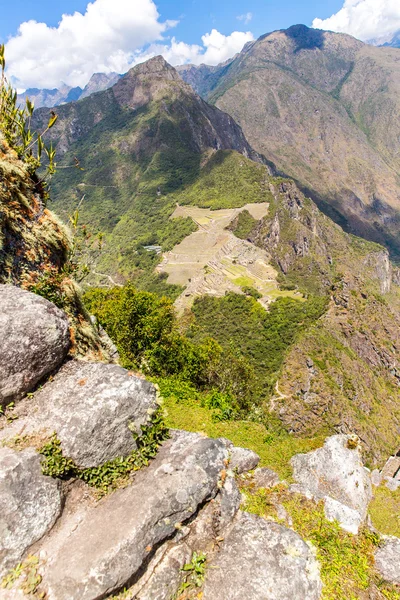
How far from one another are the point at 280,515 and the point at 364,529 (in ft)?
7.30

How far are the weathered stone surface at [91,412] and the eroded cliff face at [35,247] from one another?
54.6 inches

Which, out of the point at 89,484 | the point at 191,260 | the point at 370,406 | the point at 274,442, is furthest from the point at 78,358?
the point at 191,260

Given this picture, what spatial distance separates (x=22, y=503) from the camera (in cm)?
592

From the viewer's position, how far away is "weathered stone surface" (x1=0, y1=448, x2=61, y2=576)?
5.55 metres

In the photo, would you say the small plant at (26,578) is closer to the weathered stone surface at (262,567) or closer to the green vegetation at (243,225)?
the weathered stone surface at (262,567)

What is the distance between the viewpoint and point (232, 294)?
78625 millimetres

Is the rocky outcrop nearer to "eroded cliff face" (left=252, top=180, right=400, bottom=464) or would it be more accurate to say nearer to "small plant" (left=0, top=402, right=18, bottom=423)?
"small plant" (left=0, top=402, right=18, bottom=423)

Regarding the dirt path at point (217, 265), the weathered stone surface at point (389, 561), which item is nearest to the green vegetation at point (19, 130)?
the weathered stone surface at point (389, 561)

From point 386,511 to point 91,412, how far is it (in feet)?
63.7

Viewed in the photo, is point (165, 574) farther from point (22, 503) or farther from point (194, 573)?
point (22, 503)

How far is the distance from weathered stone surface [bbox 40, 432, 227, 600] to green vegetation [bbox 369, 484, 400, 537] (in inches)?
576

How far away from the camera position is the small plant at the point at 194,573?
6165 mm

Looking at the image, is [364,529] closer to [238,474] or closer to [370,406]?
[238,474]

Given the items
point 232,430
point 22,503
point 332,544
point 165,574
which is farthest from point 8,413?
point 232,430
